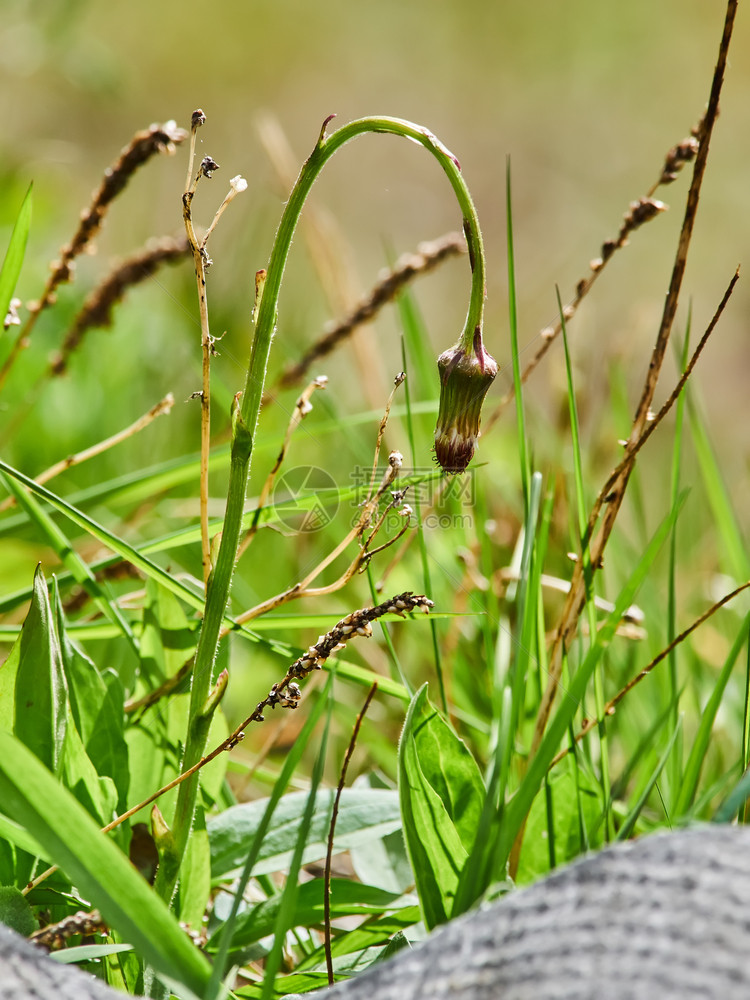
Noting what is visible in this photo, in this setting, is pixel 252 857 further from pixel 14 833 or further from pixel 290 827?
pixel 290 827

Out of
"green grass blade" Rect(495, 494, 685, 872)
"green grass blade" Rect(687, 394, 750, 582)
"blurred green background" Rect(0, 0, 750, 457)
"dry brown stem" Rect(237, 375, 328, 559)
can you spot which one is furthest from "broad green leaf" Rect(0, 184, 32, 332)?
"blurred green background" Rect(0, 0, 750, 457)

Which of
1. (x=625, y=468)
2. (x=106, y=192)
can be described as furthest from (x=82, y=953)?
(x=106, y=192)

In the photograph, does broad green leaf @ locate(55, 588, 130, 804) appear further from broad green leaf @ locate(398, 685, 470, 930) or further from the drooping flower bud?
the drooping flower bud

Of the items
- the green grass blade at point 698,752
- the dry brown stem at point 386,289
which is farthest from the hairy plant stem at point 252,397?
the dry brown stem at point 386,289

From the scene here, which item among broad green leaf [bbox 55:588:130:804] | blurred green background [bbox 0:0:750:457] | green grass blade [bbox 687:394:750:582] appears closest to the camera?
broad green leaf [bbox 55:588:130:804]

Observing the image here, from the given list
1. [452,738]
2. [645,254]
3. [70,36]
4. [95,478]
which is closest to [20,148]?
[70,36]

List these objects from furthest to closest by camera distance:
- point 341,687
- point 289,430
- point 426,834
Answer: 1. point 341,687
2. point 289,430
3. point 426,834

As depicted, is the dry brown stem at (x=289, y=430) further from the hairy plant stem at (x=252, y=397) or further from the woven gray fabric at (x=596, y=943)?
the woven gray fabric at (x=596, y=943)
